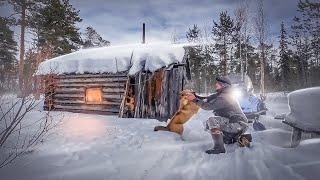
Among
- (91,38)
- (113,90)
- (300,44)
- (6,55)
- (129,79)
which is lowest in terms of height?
(113,90)

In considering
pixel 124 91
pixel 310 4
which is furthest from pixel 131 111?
pixel 310 4

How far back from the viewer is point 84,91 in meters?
14.2


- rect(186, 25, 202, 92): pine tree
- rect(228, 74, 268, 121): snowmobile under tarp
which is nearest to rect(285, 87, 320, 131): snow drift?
rect(228, 74, 268, 121): snowmobile under tarp

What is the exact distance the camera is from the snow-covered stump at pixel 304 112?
5262 mm

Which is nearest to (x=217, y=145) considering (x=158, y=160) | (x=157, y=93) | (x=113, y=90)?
(x=158, y=160)

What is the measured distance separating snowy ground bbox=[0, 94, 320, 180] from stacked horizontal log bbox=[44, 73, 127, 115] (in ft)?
19.5

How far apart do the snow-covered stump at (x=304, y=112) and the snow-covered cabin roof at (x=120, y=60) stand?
247 inches

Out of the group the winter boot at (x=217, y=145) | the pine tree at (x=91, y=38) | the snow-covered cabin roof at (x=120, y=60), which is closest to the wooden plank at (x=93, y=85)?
the snow-covered cabin roof at (x=120, y=60)

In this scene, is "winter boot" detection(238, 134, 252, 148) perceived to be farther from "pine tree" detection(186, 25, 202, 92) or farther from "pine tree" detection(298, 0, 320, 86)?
"pine tree" detection(186, 25, 202, 92)

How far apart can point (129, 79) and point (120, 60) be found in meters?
0.87

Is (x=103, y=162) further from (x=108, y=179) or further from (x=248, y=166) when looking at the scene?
(x=248, y=166)

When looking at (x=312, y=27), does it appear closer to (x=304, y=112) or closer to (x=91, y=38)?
(x=304, y=112)

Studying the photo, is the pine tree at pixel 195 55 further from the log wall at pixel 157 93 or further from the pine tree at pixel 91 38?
the log wall at pixel 157 93

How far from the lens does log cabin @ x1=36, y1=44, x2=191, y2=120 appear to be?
1216 centimetres
